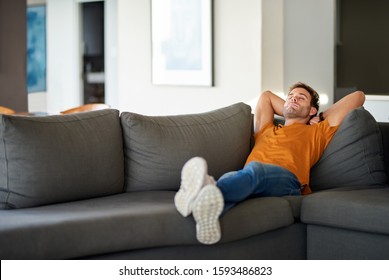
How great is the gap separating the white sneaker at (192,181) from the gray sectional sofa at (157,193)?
0.10 m

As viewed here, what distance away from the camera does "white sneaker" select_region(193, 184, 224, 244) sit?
2.84 meters

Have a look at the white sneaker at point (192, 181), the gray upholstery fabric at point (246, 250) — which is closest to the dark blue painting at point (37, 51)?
the gray upholstery fabric at point (246, 250)

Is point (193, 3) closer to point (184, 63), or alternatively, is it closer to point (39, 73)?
point (184, 63)

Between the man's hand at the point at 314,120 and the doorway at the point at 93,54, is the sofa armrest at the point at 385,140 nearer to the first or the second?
the man's hand at the point at 314,120

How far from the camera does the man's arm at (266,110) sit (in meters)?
4.17

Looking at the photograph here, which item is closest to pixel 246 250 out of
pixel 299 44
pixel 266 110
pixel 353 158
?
pixel 353 158

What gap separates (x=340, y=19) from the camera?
6.30 m

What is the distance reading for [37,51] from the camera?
37.4ft

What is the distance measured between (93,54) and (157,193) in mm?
8381

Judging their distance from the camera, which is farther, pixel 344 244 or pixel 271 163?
pixel 271 163

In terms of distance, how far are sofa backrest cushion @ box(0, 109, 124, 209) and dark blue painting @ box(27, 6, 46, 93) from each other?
7.97 meters

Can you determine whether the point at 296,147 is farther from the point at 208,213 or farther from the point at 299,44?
the point at 299,44

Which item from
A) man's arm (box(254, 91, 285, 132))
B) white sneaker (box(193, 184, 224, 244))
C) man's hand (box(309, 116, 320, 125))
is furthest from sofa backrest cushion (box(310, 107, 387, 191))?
white sneaker (box(193, 184, 224, 244))
